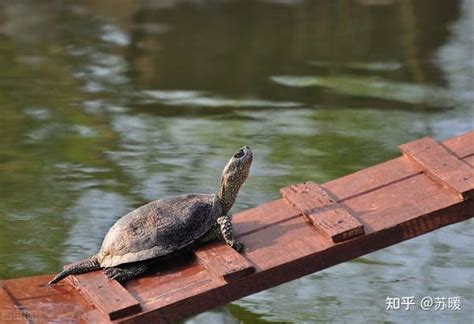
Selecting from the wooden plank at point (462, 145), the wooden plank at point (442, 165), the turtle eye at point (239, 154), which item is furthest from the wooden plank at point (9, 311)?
the wooden plank at point (462, 145)

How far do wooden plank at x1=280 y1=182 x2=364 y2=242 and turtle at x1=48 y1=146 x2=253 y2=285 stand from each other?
430 millimetres

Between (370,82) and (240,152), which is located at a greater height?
(240,152)

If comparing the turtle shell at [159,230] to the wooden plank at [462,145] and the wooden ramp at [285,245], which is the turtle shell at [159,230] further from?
the wooden plank at [462,145]

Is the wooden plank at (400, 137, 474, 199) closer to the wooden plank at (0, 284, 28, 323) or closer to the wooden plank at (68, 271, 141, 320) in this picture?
the wooden plank at (68, 271, 141, 320)

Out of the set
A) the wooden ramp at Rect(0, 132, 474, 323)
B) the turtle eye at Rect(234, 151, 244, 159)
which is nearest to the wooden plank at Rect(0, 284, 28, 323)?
the wooden ramp at Rect(0, 132, 474, 323)

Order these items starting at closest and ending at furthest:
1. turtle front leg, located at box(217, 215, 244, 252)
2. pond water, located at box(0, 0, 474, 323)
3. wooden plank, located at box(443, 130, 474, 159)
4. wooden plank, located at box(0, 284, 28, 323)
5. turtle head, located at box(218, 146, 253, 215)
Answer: wooden plank, located at box(0, 284, 28, 323)
turtle front leg, located at box(217, 215, 244, 252)
turtle head, located at box(218, 146, 253, 215)
wooden plank, located at box(443, 130, 474, 159)
pond water, located at box(0, 0, 474, 323)

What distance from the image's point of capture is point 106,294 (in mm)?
5281

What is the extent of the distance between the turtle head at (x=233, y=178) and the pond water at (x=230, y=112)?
0.67m

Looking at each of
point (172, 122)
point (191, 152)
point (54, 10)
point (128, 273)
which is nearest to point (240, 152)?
point (128, 273)

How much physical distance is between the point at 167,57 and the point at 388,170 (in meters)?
4.37

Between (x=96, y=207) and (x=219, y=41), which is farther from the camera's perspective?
(x=219, y=41)

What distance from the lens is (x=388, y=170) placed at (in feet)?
20.5

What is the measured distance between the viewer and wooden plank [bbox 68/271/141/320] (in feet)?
16.7

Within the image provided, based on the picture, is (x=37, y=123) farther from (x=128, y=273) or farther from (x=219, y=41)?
(x=128, y=273)
